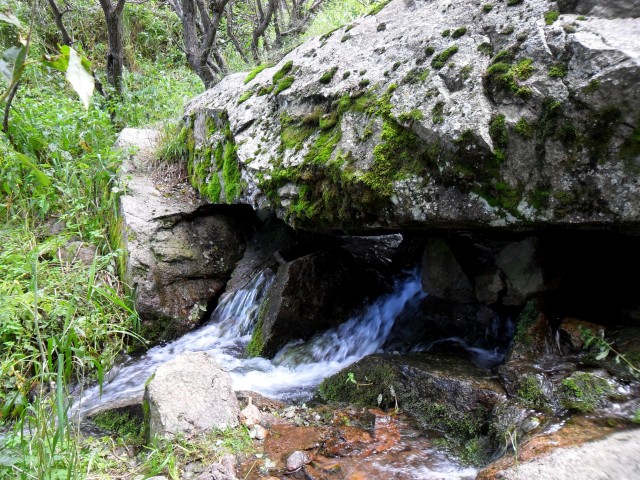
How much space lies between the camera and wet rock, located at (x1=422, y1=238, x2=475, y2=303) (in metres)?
3.81

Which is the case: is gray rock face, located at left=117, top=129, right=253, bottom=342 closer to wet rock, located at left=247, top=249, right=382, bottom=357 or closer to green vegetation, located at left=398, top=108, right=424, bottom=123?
wet rock, located at left=247, top=249, right=382, bottom=357

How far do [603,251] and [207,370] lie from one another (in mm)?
3000

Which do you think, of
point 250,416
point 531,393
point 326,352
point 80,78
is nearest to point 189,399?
point 250,416

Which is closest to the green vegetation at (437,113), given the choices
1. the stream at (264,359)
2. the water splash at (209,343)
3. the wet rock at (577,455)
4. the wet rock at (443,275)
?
the wet rock at (443,275)

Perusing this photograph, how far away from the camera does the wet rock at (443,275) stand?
381cm

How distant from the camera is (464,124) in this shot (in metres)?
2.66

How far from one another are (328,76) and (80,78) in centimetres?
320

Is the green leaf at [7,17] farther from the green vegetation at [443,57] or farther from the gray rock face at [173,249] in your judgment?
the gray rock face at [173,249]

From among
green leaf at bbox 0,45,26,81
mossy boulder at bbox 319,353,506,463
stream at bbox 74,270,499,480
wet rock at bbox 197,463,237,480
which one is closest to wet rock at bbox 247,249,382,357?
stream at bbox 74,270,499,480

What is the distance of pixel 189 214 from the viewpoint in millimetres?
5527

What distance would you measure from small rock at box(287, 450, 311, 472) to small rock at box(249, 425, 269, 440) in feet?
1.06

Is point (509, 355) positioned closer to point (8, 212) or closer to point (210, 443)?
point (210, 443)

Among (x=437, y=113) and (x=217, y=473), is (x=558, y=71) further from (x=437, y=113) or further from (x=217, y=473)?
(x=217, y=473)

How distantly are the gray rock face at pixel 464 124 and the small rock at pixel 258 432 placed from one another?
5.18 ft
